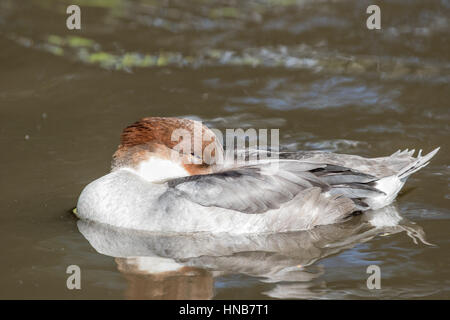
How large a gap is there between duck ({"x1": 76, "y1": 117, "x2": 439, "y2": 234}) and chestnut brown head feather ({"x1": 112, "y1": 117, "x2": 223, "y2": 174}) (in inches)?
0.4

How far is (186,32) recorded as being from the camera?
14.1m

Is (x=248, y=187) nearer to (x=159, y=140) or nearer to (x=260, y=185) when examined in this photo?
(x=260, y=185)

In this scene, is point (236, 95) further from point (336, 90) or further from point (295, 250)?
point (295, 250)

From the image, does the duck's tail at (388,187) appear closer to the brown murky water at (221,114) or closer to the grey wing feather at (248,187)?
the brown murky water at (221,114)

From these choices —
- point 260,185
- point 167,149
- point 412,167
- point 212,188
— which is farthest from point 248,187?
point 412,167

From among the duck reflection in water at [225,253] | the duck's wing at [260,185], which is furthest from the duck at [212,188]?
the duck reflection in water at [225,253]

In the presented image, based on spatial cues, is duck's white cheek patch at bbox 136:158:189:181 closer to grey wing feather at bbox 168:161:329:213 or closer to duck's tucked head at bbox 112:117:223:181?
duck's tucked head at bbox 112:117:223:181

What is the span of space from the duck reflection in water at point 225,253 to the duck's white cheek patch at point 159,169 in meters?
0.74

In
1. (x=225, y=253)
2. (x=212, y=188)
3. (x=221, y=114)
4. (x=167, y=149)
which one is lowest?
(x=225, y=253)

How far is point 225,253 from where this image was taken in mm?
7344

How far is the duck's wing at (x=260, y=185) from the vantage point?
305 inches

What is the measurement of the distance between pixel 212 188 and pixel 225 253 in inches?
29.1
